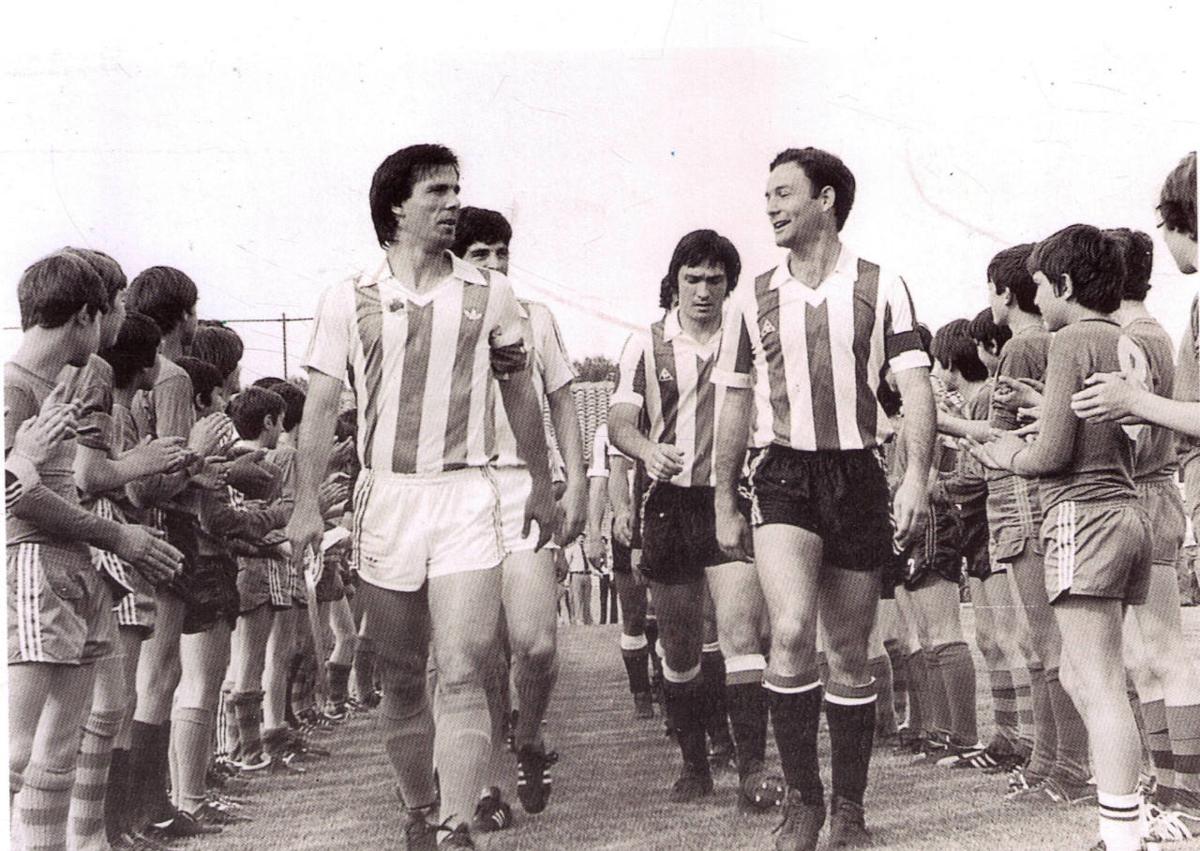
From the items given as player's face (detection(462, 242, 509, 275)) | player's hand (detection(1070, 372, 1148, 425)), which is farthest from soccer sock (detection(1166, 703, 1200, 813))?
player's face (detection(462, 242, 509, 275))

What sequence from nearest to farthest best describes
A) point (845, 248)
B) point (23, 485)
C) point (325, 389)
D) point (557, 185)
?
point (23, 485) < point (325, 389) < point (845, 248) < point (557, 185)

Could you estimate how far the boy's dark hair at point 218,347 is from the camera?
4715 mm

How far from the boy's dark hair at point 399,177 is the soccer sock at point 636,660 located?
6.43ft

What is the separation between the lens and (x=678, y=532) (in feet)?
16.8

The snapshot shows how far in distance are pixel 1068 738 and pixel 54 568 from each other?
307 cm

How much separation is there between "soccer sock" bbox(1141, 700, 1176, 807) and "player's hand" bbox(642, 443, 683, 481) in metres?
1.68

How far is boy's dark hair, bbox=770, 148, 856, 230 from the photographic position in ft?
14.8

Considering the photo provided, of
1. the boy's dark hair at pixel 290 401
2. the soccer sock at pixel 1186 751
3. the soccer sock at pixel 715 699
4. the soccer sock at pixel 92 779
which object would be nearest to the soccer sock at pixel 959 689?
the soccer sock at pixel 715 699

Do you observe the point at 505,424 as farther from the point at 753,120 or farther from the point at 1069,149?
the point at 1069,149

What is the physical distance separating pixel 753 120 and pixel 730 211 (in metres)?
0.30

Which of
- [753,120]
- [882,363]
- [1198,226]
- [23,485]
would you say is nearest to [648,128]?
[753,120]

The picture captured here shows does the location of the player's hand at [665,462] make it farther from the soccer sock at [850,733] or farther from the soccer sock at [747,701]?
the soccer sock at [850,733]

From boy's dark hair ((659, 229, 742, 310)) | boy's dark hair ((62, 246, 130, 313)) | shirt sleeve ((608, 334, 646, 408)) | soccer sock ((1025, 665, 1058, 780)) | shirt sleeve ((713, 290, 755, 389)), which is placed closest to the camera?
boy's dark hair ((62, 246, 130, 313))

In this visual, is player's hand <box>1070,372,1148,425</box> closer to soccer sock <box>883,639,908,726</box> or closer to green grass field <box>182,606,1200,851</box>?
green grass field <box>182,606,1200,851</box>
